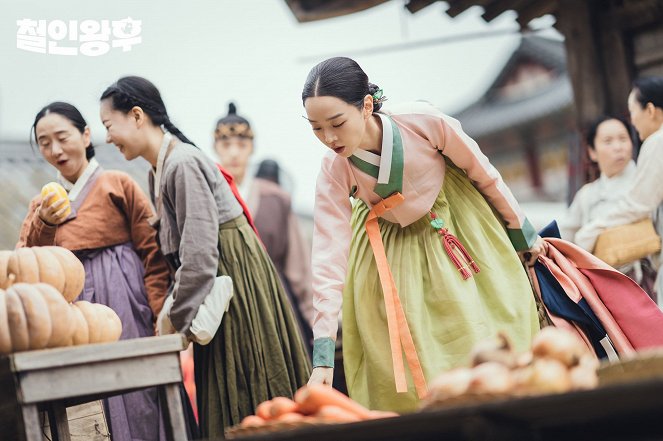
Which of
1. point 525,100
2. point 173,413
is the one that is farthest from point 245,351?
point 525,100

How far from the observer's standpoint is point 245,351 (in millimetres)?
4227

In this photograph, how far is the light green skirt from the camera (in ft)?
12.5

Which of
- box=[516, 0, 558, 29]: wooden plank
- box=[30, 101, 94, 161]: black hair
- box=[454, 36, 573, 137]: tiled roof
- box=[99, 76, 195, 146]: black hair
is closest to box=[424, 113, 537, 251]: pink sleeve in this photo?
box=[99, 76, 195, 146]: black hair

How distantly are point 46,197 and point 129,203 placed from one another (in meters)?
0.73

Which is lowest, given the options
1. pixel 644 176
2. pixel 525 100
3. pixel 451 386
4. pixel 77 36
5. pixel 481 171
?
pixel 451 386

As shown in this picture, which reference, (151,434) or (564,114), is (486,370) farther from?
(564,114)

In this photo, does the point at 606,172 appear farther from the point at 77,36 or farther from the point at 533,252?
the point at 77,36

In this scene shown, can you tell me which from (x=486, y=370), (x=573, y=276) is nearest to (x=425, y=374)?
(x=573, y=276)

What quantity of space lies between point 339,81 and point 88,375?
4.79 feet

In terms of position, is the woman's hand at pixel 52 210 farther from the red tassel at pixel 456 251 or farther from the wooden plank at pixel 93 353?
the red tassel at pixel 456 251

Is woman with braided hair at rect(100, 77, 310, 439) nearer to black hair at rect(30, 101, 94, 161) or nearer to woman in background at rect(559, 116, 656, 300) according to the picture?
black hair at rect(30, 101, 94, 161)

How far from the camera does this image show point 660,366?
7.19 ft

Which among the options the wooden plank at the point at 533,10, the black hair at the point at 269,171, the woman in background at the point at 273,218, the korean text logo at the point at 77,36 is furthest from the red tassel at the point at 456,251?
the wooden plank at the point at 533,10

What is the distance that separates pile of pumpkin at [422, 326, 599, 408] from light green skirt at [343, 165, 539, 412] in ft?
4.63
